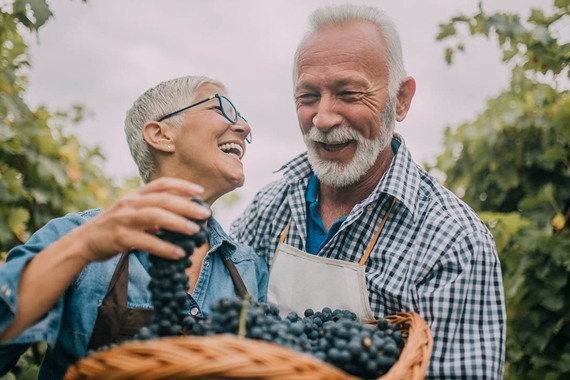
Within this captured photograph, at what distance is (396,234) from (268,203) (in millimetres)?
860

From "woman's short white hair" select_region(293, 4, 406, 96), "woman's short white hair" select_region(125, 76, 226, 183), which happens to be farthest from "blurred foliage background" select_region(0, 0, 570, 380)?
"woman's short white hair" select_region(293, 4, 406, 96)

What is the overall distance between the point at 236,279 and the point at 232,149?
624 mm

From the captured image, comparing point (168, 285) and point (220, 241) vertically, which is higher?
point (220, 241)

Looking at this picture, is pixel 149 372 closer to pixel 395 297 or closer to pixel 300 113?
pixel 395 297

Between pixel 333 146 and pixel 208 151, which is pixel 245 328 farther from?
pixel 333 146

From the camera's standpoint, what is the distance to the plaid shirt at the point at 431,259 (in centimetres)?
176

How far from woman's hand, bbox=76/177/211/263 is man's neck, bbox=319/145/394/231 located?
129cm

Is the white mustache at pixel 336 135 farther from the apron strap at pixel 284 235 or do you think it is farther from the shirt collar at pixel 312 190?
the apron strap at pixel 284 235

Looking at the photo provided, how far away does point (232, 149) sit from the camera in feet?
7.54

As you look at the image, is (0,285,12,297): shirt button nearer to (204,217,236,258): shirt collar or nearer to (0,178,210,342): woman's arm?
(0,178,210,342): woman's arm

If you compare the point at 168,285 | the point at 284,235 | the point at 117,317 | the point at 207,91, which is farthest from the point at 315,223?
the point at 168,285

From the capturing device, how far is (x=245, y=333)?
1.34 metres

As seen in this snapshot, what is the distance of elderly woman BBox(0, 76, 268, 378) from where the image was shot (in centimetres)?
133

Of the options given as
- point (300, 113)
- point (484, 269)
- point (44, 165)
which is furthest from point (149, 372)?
point (44, 165)
